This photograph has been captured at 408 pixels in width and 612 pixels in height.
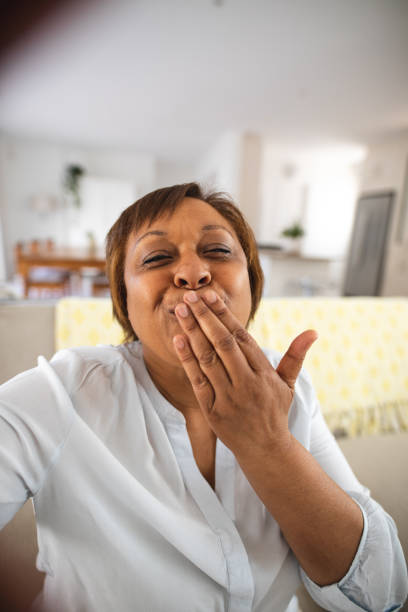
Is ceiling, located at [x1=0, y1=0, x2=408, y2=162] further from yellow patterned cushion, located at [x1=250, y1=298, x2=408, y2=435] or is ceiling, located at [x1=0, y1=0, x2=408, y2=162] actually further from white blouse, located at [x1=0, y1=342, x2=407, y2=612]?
yellow patterned cushion, located at [x1=250, y1=298, x2=408, y2=435]

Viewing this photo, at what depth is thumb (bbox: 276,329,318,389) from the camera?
0.47m

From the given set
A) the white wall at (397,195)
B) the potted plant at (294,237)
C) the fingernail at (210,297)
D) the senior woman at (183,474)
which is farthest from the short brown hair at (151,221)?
the white wall at (397,195)

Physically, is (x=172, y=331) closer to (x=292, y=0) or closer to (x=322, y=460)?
(x=322, y=460)

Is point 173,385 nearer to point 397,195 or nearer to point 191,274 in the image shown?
point 191,274

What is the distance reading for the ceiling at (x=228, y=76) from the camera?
240 centimetres

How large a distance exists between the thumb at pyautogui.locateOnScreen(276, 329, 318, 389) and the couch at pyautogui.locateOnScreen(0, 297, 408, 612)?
0.40 metres

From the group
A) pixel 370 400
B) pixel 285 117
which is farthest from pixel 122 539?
pixel 285 117

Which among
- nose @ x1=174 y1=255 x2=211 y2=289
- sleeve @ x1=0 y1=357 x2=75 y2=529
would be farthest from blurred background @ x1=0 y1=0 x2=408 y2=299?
sleeve @ x1=0 y1=357 x2=75 y2=529

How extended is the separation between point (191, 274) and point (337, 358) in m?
1.03

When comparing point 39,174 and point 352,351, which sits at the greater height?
point 39,174

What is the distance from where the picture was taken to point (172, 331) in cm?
51

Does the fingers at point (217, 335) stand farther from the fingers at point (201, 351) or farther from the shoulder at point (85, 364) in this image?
the shoulder at point (85, 364)

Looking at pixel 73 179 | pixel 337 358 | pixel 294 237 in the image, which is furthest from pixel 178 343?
pixel 73 179

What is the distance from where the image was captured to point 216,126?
524 cm
